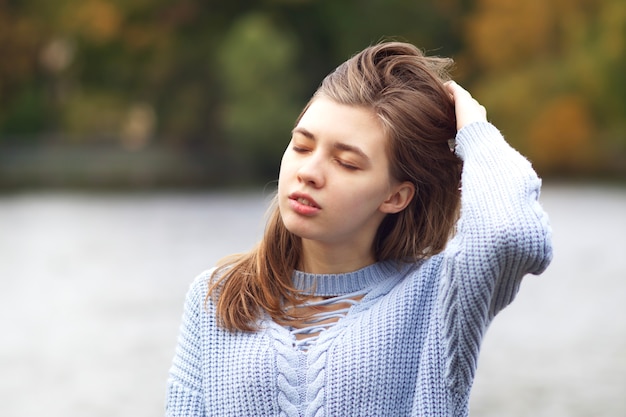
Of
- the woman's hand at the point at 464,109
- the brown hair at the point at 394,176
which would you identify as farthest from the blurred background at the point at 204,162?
the woman's hand at the point at 464,109

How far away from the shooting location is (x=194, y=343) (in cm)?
252

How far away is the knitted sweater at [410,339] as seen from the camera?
229 cm

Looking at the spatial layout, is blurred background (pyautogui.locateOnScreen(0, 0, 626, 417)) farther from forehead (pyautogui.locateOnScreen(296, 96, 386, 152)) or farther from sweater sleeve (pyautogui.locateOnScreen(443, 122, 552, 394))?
sweater sleeve (pyautogui.locateOnScreen(443, 122, 552, 394))

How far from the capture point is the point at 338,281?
254 centimetres

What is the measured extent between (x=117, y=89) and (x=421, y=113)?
107 feet

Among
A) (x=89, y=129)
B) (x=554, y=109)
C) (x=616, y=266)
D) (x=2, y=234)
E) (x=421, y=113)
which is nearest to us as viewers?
(x=421, y=113)

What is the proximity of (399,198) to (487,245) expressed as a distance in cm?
36

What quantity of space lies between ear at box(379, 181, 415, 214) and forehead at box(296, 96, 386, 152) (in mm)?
142

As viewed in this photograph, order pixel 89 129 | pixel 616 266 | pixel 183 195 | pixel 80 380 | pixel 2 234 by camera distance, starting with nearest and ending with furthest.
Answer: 1. pixel 80 380
2. pixel 616 266
3. pixel 2 234
4. pixel 183 195
5. pixel 89 129

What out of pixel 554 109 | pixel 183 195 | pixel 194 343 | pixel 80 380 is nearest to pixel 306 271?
pixel 194 343

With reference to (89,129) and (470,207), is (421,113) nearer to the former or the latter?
(470,207)

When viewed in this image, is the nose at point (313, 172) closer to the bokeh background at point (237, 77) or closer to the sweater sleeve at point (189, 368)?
the sweater sleeve at point (189, 368)

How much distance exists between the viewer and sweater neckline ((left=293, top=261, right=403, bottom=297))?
2539mm

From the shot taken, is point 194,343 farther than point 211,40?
No
